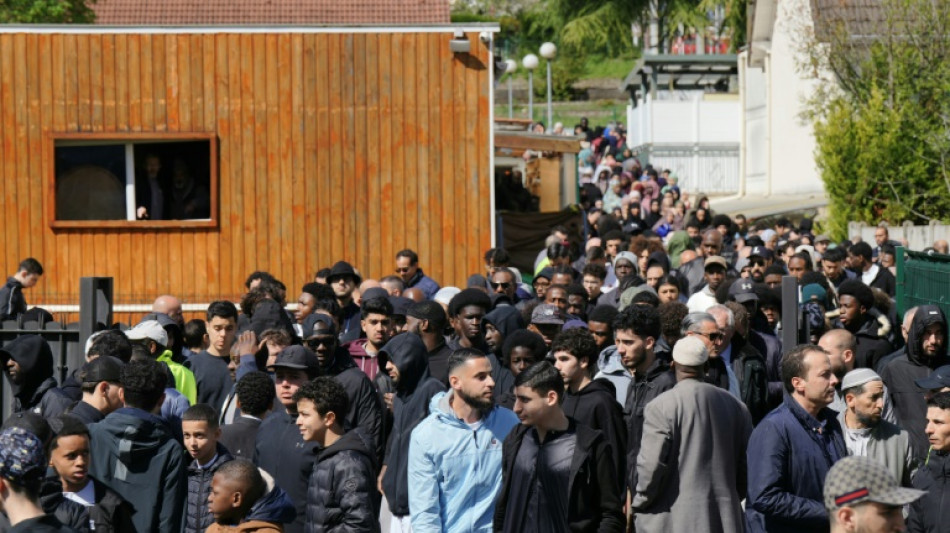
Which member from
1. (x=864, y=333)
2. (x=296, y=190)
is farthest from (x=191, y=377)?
(x=296, y=190)

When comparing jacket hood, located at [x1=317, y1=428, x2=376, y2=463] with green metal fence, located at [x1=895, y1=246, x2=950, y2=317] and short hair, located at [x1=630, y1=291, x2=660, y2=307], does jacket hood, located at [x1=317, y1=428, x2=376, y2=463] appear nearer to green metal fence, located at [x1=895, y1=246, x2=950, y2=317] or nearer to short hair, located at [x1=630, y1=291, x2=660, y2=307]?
short hair, located at [x1=630, y1=291, x2=660, y2=307]

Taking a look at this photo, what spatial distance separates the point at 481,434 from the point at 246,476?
Result: 1282 mm

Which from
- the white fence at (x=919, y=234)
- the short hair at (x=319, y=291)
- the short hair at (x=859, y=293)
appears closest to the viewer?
the short hair at (x=859, y=293)

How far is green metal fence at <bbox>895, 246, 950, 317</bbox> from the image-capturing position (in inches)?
595

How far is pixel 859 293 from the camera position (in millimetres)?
12922

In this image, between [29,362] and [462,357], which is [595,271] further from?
[462,357]

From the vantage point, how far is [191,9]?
3828 cm

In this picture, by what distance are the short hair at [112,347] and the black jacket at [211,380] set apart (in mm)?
1136

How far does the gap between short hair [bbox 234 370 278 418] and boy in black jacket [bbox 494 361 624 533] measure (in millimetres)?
2136

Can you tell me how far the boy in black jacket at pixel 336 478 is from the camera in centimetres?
763

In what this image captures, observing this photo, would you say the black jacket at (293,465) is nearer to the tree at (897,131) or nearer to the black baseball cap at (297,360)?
the black baseball cap at (297,360)

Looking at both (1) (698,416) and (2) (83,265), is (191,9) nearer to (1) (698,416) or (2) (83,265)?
(2) (83,265)

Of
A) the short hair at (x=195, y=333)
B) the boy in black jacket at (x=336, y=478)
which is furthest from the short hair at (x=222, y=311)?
the boy in black jacket at (x=336, y=478)

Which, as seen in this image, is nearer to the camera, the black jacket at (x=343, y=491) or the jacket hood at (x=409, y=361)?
the black jacket at (x=343, y=491)
